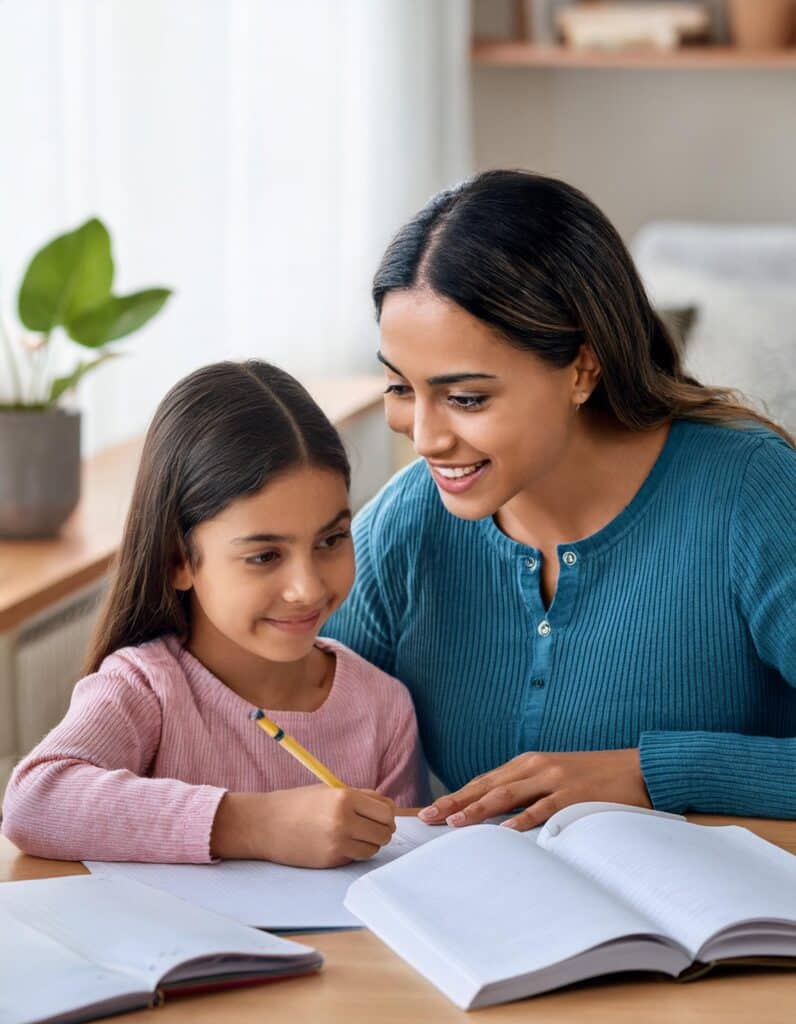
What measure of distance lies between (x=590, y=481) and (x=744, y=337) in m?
1.71

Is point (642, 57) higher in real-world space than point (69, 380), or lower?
higher

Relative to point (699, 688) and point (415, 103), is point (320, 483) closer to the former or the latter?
point (699, 688)

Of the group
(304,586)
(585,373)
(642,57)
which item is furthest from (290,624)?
(642,57)

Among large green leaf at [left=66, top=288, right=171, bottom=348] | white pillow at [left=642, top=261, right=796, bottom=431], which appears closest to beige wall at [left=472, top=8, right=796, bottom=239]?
white pillow at [left=642, top=261, right=796, bottom=431]

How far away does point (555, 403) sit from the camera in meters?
1.34

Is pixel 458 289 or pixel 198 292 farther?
pixel 198 292

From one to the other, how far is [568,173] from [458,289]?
2.91 meters

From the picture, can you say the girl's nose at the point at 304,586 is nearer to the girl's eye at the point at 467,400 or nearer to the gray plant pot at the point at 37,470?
the girl's eye at the point at 467,400

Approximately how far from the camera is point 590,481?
1.45 meters

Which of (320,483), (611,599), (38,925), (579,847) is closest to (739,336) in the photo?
(611,599)

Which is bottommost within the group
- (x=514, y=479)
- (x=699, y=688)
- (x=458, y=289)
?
(x=699, y=688)

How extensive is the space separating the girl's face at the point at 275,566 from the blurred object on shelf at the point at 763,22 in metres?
2.87

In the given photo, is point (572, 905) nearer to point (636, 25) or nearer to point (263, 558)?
point (263, 558)

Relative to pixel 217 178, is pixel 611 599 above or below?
below
